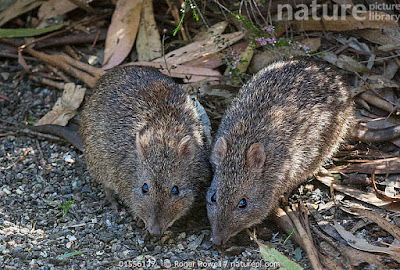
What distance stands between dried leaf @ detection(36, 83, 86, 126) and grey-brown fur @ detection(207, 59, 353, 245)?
2.58 m

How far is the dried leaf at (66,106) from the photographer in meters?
7.69

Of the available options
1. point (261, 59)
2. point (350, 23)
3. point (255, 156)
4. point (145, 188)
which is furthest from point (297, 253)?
point (350, 23)

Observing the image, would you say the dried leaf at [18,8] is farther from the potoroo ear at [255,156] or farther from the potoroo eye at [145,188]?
the potoroo ear at [255,156]

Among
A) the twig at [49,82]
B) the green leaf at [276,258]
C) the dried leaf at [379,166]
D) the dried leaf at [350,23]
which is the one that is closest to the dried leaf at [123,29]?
the twig at [49,82]

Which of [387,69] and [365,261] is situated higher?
[387,69]

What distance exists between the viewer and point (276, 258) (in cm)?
507

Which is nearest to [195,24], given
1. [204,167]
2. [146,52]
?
[146,52]

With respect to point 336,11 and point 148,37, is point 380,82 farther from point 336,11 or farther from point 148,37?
point 148,37

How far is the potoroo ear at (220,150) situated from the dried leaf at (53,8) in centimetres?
422

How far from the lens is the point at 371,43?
7.48 m

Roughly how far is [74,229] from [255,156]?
2270mm

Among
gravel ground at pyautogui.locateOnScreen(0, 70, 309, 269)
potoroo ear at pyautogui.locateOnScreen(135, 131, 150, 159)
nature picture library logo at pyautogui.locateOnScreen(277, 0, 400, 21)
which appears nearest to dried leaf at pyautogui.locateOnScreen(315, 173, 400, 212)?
gravel ground at pyautogui.locateOnScreen(0, 70, 309, 269)

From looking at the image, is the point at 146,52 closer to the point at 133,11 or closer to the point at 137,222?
the point at 133,11

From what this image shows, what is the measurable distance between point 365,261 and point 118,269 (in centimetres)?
247
